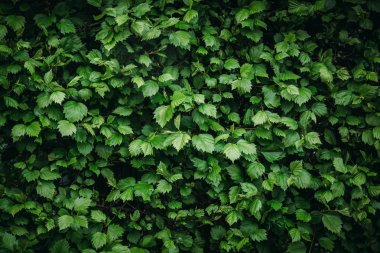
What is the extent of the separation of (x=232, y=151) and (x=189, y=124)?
0.46 m

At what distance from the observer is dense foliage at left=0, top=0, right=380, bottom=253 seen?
266cm

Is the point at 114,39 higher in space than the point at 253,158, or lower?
higher

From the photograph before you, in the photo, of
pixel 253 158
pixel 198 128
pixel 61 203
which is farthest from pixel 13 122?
pixel 253 158

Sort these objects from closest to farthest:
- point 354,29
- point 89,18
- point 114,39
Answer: point 114,39, point 89,18, point 354,29

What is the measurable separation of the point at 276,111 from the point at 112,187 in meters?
1.68

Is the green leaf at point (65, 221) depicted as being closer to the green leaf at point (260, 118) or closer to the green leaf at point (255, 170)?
the green leaf at point (255, 170)

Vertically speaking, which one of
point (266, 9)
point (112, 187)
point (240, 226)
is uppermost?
point (266, 9)

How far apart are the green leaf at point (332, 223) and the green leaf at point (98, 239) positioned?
1.94 meters

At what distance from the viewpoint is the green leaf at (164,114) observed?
2.61 metres

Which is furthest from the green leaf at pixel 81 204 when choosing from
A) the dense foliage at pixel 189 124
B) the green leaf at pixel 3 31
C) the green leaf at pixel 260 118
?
the green leaf at pixel 260 118

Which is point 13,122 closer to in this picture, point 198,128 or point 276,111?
point 198,128

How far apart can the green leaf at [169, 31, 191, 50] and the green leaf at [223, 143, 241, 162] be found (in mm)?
916

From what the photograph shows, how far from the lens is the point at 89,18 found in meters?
2.87

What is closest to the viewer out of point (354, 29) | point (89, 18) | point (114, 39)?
point (114, 39)
